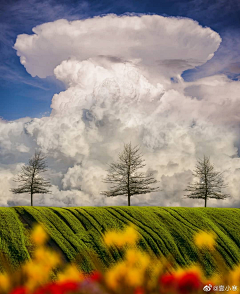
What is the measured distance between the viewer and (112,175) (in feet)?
75.1

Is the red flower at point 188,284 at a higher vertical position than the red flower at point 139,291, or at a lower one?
higher

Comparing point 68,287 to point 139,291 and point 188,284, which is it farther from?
point 188,284

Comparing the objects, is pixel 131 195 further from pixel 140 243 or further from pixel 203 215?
pixel 140 243

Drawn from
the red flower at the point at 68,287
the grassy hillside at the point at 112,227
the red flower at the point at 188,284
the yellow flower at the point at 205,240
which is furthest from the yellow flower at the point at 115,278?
the grassy hillside at the point at 112,227

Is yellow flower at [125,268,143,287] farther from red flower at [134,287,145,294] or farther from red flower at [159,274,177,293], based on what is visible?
red flower at [159,274,177,293]

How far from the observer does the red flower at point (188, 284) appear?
69.2 inches

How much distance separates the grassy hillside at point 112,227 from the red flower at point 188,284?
9.85 meters

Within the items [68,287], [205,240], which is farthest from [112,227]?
[68,287]

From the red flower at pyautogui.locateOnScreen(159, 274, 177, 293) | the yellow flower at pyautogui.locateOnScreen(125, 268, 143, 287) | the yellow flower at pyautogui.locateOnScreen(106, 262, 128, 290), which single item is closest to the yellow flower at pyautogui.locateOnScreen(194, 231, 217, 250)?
the red flower at pyautogui.locateOnScreen(159, 274, 177, 293)

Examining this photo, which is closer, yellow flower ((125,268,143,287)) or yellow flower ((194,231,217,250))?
Answer: yellow flower ((125,268,143,287))

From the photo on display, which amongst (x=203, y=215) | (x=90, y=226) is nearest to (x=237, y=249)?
(x=203, y=215)

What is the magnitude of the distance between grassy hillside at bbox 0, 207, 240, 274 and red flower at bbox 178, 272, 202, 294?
9.85m

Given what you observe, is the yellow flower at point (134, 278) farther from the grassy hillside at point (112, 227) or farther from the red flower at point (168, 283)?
the grassy hillside at point (112, 227)

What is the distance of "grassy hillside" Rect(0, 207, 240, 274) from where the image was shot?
1204 centimetres
